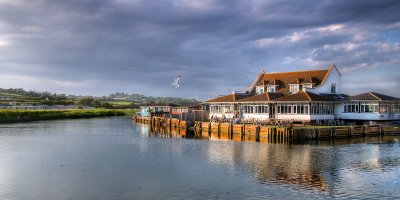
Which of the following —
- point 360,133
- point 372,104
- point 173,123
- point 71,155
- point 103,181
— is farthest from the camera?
point 173,123

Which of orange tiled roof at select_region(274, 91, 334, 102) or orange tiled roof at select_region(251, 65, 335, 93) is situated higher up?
Answer: orange tiled roof at select_region(251, 65, 335, 93)

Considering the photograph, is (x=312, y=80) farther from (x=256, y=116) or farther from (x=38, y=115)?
(x=38, y=115)

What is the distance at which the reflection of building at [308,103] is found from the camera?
197 feet

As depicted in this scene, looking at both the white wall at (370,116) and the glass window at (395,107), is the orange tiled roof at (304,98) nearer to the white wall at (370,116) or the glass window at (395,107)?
the white wall at (370,116)

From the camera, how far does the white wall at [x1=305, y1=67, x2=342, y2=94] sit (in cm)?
6700

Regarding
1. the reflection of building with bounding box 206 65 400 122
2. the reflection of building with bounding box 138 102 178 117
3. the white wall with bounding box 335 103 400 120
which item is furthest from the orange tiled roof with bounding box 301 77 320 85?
the reflection of building with bounding box 138 102 178 117

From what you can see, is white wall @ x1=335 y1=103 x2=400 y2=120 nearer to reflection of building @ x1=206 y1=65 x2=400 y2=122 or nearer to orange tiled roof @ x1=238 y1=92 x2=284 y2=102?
reflection of building @ x1=206 y1=65 x2=400 y2=122

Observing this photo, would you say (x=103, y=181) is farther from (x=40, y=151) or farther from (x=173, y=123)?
(x=173, y=123)

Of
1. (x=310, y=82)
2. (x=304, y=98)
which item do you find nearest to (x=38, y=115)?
(x=310, y=82)

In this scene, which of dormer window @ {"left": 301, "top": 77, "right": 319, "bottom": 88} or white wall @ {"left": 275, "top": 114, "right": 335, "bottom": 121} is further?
dormer window @ {"left": 301, "top": 77, "right": 319, "bottom": 88}

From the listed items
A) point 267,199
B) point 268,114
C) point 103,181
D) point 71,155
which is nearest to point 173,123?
point 268,114

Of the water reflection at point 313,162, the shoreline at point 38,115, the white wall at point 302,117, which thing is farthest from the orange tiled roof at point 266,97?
the shoreline at point 38,115

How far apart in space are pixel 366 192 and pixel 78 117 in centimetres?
11090

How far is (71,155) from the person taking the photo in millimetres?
39344
